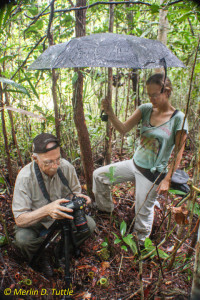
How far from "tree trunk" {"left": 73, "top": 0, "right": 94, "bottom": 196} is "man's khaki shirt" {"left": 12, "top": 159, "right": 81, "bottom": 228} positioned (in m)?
0.46

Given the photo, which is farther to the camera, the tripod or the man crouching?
the man crouching

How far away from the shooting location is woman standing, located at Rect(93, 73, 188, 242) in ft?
7.49

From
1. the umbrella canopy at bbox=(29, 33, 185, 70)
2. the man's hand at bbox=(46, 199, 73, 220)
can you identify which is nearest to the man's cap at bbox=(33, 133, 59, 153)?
the man's hand at bbox=(46, 199, 73, 220)

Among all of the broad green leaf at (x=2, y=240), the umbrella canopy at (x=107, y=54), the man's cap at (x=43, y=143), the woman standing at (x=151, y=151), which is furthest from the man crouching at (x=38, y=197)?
the umbrella canopy at (x=107, y=54)

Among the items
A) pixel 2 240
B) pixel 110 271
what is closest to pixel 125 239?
pixel 110 271

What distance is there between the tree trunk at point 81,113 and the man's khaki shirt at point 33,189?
18.0 inches

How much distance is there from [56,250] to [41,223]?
0.37 m

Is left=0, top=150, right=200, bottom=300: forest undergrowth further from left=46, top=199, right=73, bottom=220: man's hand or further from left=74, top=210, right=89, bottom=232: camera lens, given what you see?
left=46, top=199, right=73, bottom=220: man's hand

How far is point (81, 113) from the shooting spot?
260 cm

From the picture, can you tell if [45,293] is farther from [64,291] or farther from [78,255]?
[78,255]

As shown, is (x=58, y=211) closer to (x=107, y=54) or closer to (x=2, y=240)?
(x=2, y=240)

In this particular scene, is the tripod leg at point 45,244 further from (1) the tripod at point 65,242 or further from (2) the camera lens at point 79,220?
(2) the camera lens at point 79,220

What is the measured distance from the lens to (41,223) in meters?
2.36

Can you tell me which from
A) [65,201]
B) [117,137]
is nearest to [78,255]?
[65,201]
